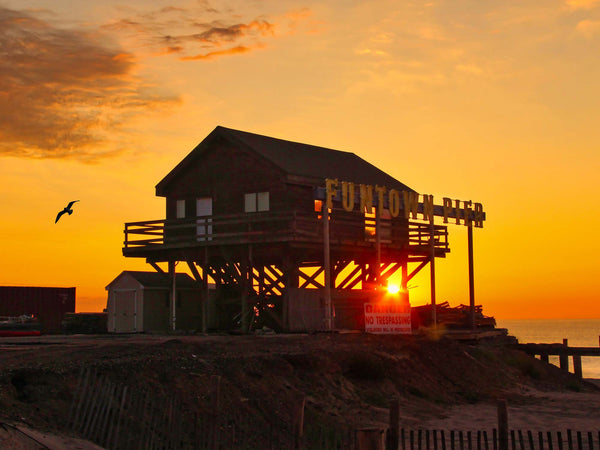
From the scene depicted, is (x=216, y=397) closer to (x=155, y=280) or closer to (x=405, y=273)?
(x=155, y=280)

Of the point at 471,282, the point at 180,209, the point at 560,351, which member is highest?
the point at 180,209

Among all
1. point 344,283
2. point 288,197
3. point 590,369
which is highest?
point 288,197

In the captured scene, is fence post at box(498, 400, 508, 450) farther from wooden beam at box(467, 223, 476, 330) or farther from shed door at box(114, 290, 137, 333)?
shed door at box(114, 290, 137, 333)

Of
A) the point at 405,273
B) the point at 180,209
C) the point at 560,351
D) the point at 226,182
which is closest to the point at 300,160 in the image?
the point at 226,182

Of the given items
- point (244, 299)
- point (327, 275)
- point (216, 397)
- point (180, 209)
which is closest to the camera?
point (216, 397)

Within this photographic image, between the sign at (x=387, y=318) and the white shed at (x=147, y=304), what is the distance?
42.2 ft

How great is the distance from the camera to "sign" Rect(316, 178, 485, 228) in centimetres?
4331

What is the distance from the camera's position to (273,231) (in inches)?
1754

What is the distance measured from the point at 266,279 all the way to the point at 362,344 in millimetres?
12982

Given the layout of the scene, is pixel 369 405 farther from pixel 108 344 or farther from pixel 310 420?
pixel 108 344

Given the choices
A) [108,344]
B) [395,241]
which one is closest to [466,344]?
[395,241]

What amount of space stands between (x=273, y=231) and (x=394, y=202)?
642cm

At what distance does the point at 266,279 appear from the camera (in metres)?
49.4

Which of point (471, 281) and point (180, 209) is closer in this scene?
point (471, 281)
